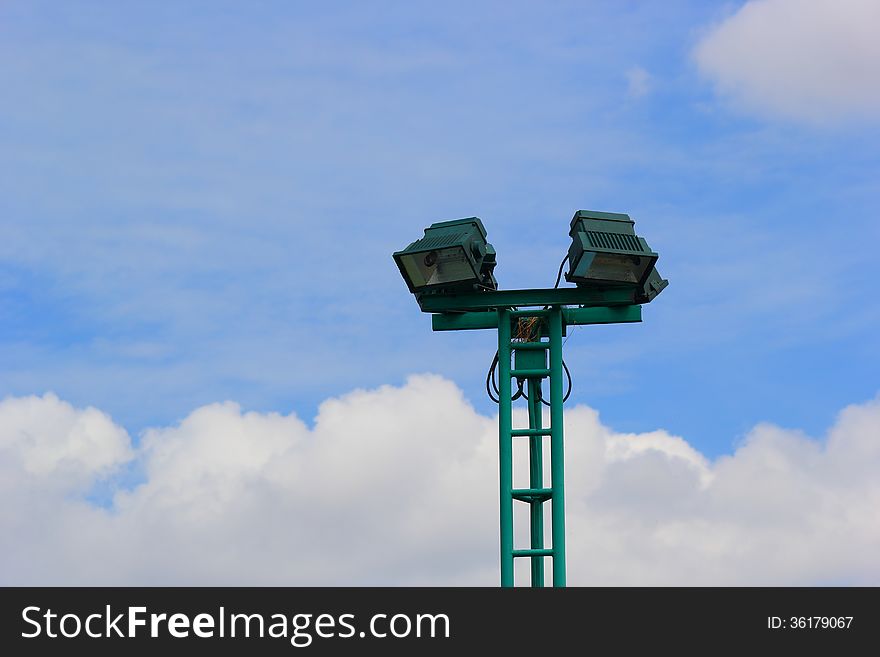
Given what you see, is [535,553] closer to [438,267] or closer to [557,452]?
A: [557,452]

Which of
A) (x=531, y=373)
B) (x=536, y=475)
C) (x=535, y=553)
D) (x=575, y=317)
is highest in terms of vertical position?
(x=575, y=317)

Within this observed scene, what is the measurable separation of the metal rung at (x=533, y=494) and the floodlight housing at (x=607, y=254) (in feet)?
14.5

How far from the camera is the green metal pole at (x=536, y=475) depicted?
3391 centimetres

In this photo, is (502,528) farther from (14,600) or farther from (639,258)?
(14,600)

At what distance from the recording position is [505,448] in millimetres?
34250

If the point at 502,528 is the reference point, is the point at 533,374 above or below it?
above

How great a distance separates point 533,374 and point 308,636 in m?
11.0

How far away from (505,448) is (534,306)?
3135mm

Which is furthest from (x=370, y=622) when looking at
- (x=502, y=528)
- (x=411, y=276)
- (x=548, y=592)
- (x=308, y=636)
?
(x=411, y=276)

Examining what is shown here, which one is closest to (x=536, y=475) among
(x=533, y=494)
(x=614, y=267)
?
(x=533, y=494)

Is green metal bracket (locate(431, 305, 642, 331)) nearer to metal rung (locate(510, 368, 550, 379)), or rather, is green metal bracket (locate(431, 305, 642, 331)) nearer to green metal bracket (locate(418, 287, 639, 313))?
green metal bracket (locate(418, 287, 639, 313))

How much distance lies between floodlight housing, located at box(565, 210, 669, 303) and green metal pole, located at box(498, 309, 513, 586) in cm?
185

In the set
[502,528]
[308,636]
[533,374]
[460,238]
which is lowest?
[308,636]

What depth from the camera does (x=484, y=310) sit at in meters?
35.3
